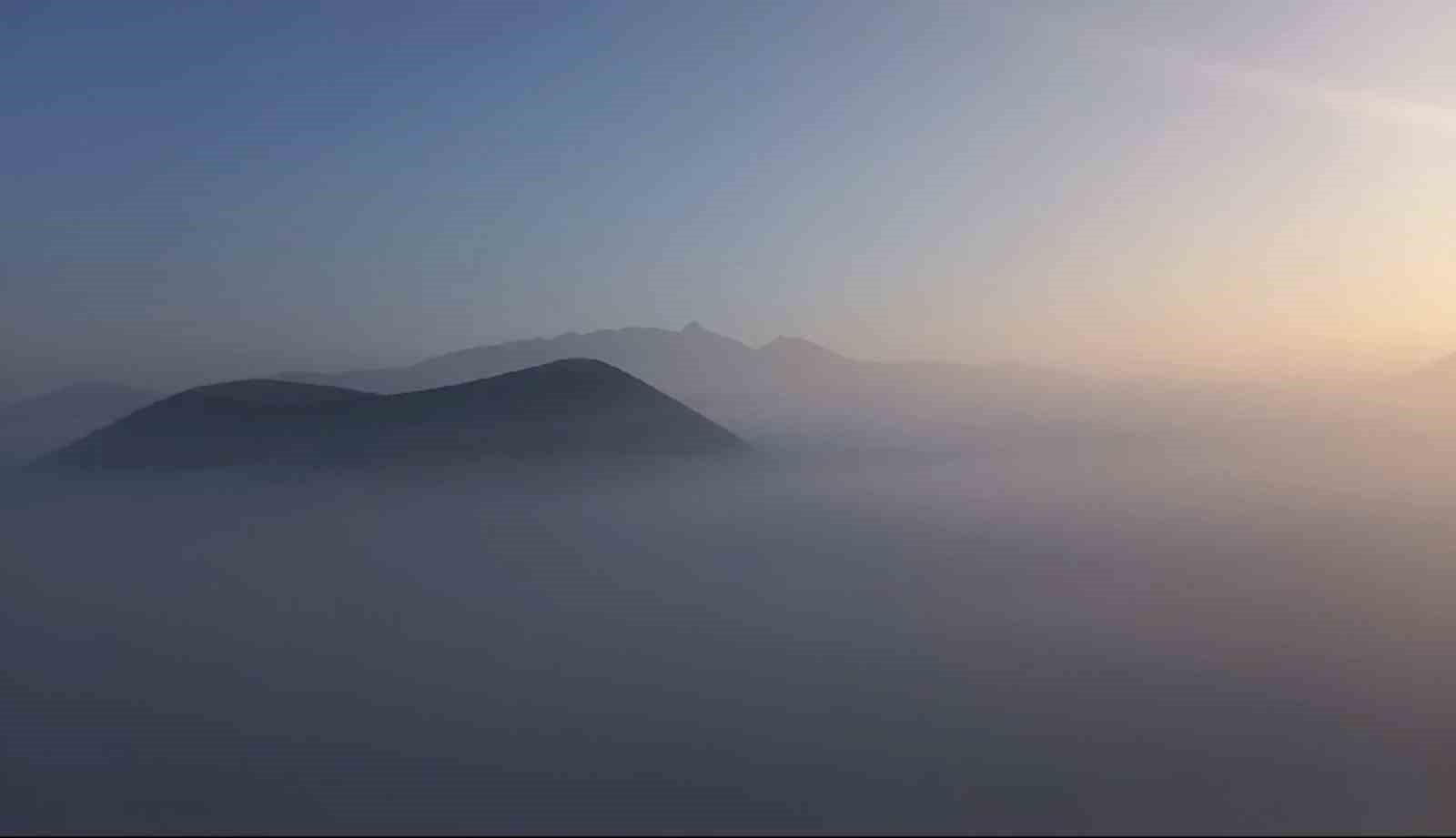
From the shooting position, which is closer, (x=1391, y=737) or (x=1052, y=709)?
(x=1391, y=737)

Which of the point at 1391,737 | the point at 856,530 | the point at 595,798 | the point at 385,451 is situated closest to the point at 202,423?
the point at 385,451

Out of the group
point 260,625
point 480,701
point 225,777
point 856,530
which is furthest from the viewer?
point 856,530

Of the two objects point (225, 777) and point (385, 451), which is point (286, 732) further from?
point (385, 451)

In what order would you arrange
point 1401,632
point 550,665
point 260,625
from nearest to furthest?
point 550,665, point 1401,632, point 260,625

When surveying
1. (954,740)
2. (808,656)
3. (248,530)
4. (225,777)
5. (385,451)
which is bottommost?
(225,777)

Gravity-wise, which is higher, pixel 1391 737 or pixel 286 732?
pixel 1391 737

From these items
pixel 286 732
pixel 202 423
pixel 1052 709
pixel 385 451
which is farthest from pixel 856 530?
pixel 202 423
